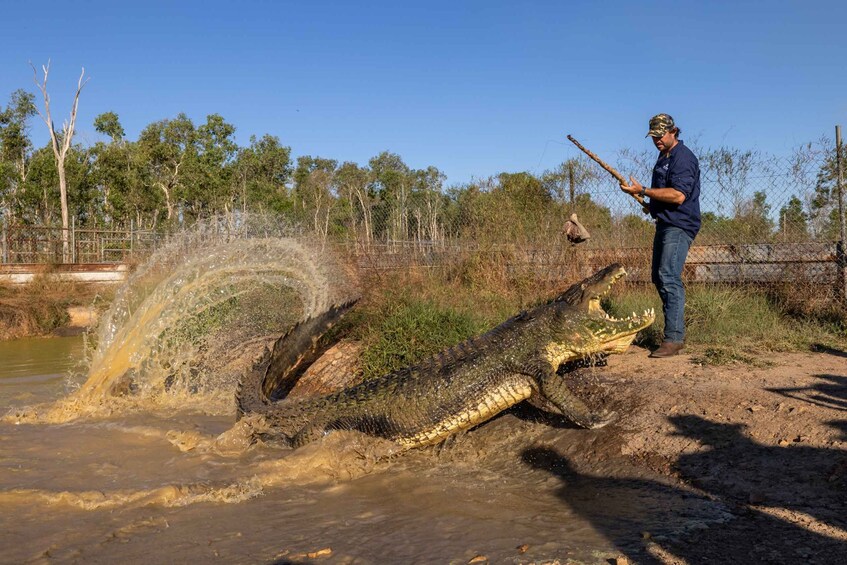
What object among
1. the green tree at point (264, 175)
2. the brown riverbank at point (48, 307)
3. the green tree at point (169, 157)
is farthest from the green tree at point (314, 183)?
Answer: the brown riverbank at point (48, 307)

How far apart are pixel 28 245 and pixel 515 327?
23323mm

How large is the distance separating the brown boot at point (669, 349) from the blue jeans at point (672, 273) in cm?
4

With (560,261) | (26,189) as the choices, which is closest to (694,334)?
(560,261)

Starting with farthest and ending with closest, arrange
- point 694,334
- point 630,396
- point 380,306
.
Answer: point 380,306 < point 694,334 < point 630,396

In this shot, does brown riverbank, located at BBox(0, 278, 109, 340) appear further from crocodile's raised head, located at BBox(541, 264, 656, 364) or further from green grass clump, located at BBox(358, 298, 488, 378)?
crocodile's raised head, located at BBox(541, 264, 656, 364)

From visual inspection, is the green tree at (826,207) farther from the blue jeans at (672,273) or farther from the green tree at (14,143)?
the green tree at (14,143)

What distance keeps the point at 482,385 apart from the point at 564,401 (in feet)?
2.10

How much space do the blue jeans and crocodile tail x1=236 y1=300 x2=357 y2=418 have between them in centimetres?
314

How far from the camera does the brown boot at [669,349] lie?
5.92 metres

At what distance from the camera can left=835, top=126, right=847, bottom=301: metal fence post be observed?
723cm

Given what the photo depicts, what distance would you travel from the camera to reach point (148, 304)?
7.64m

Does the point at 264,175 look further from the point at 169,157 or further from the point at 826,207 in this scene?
the point at 826,207

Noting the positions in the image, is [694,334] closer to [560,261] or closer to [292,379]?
[560,261]

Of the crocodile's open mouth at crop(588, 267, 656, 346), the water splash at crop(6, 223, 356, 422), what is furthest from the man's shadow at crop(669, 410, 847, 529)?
the water splash at crop(6, 223, 356, 422)
